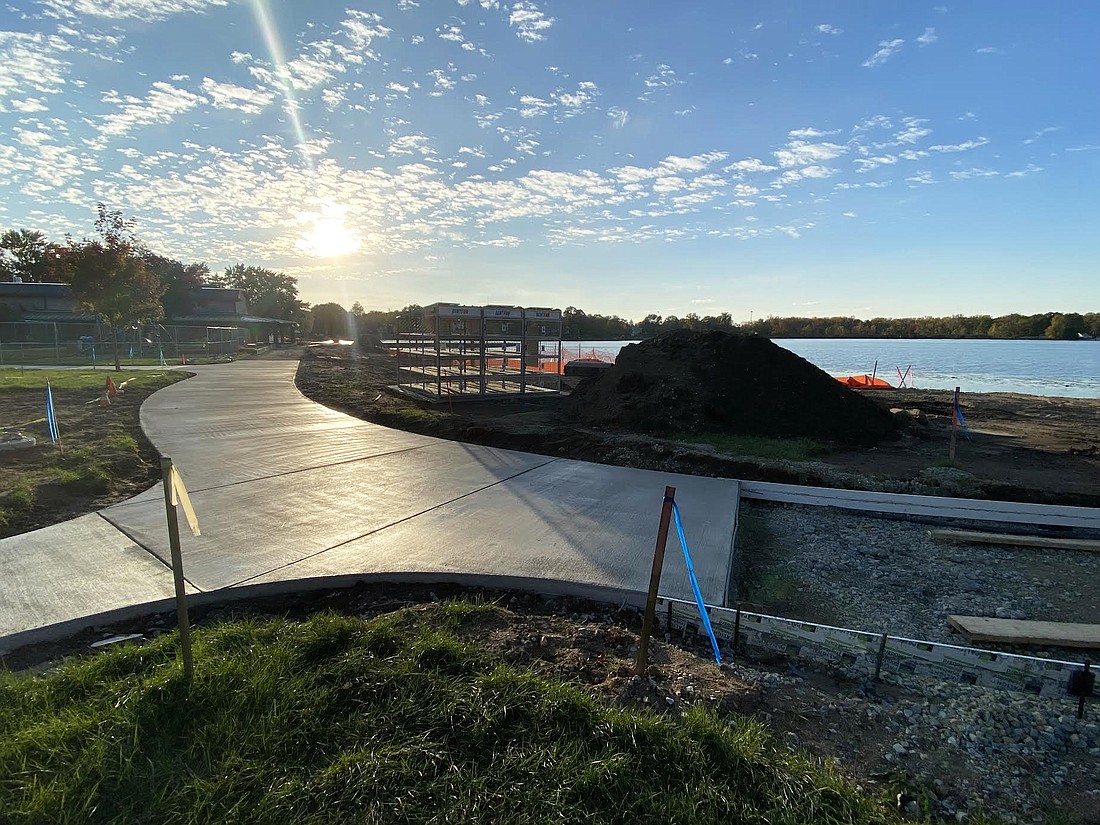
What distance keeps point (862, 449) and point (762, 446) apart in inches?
89.3

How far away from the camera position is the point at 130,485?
6.32 m

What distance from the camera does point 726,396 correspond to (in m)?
11.8

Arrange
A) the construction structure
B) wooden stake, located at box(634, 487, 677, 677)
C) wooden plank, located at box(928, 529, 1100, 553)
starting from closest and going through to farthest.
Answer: wooden stake, located at box(634, 487, 677, 677), wooden plank, located at box(928, 529, 1100, 553), the construction structure

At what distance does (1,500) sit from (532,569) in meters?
5.44

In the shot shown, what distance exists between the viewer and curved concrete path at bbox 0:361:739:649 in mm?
3879

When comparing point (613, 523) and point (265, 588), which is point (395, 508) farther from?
point (613, 523)

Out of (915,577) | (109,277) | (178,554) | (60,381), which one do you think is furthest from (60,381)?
(915,577)

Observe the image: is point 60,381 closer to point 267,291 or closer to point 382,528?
point 382,528

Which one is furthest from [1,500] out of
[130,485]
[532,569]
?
[532,569]

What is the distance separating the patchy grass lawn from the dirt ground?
14.4 ft

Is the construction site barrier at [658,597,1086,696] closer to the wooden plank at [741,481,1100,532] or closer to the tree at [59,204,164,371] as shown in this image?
the wooden plank at [741,481,1100,532]

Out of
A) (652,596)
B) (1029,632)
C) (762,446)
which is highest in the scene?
(652,596)

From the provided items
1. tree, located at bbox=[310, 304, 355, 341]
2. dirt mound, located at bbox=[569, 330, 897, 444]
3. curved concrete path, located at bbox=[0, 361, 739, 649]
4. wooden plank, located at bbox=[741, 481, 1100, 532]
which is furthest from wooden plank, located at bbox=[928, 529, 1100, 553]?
tree, located at bbox=[310, 304, 355, 341]

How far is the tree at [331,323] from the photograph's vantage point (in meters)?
83.2
